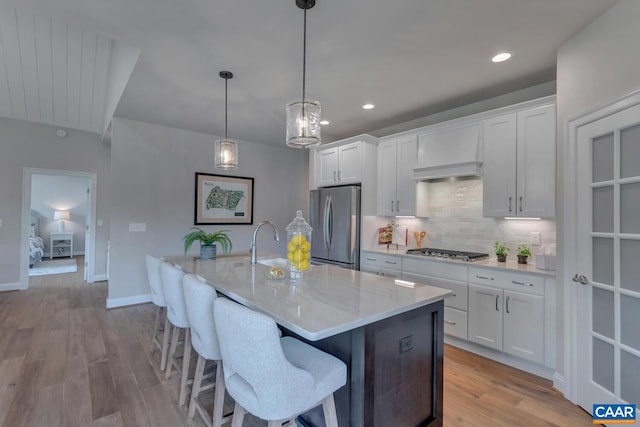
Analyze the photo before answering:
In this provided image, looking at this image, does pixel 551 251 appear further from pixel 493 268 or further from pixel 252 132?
pixel 252 132

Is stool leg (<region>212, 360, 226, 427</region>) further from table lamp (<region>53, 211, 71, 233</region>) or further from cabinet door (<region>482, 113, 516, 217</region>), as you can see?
table lamp (<region>53, 211, 71, 233</region>)

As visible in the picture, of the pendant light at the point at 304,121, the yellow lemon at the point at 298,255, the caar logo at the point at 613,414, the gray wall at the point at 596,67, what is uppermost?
the gray wall at the point at 596,67

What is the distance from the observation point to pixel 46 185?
333 inches

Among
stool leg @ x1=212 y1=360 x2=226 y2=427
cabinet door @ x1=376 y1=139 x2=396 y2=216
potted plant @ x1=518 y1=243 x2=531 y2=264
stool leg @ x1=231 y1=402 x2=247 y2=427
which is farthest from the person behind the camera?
cabinet door @ x1=376 y1=139 x2=396 y2=216

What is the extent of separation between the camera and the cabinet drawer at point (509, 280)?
8.20ft

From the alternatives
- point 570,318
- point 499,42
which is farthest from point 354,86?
→ point 570,318

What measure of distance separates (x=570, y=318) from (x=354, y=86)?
107 inches

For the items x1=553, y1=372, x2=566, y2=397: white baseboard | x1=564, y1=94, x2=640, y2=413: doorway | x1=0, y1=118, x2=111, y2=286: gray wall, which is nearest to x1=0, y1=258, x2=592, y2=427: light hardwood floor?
x1=553, y1=372, x2=566, y2=397: white baseboard

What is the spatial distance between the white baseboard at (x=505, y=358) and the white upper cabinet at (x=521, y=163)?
1.30m

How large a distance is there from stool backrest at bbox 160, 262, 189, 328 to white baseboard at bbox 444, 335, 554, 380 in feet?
8.71

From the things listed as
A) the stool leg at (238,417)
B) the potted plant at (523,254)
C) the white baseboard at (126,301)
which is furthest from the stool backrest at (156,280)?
the potted plant at (523,254)

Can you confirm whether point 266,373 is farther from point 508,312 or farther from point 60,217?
point 60,217

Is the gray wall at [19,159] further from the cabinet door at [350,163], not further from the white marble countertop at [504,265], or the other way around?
the white marble countertop at [504,265]

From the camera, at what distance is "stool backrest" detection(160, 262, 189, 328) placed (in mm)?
1919
